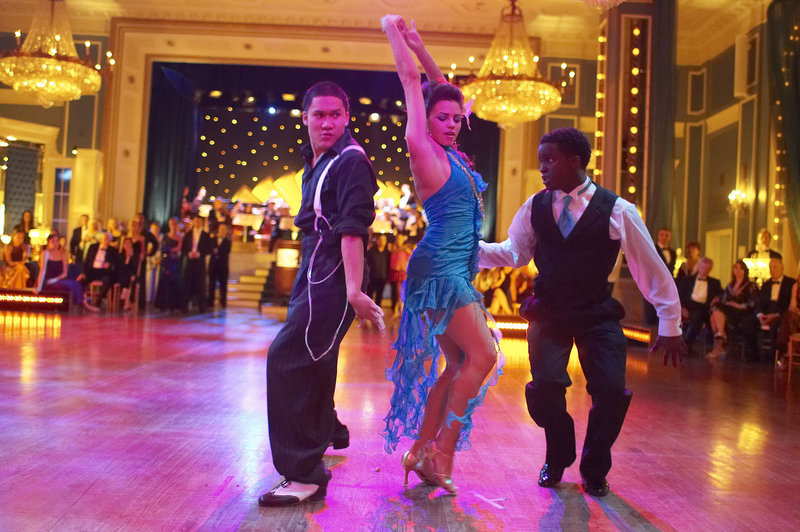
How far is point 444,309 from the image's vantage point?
2123 millimetres

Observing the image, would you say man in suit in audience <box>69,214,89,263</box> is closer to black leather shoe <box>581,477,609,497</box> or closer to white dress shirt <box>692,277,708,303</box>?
white dress shirt <box>692,277,708,303</box>

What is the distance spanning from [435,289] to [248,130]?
16.3m

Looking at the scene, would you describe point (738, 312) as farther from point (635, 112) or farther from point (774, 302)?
point (635, 112)

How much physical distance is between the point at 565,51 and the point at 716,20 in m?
2.75

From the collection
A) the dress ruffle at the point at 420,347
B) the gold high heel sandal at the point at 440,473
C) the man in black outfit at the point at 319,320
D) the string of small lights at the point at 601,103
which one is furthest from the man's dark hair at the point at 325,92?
the string of small lights at the point at 601,103

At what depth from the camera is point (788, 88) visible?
886 cm

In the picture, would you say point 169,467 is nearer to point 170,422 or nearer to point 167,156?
point 170,422

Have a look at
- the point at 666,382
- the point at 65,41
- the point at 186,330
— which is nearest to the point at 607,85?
the point at 666,382

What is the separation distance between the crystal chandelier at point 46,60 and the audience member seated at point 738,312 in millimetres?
8853

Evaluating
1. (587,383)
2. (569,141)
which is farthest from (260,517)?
(569,141)

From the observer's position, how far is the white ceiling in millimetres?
12547

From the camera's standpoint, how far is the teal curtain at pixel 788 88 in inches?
342

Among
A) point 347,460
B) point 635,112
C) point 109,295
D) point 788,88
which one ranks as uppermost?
point 788,88

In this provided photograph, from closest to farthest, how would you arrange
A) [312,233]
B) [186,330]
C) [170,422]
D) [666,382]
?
1. [312,233]
2. [170,422]
3. [666,382]
4. [186,330]
